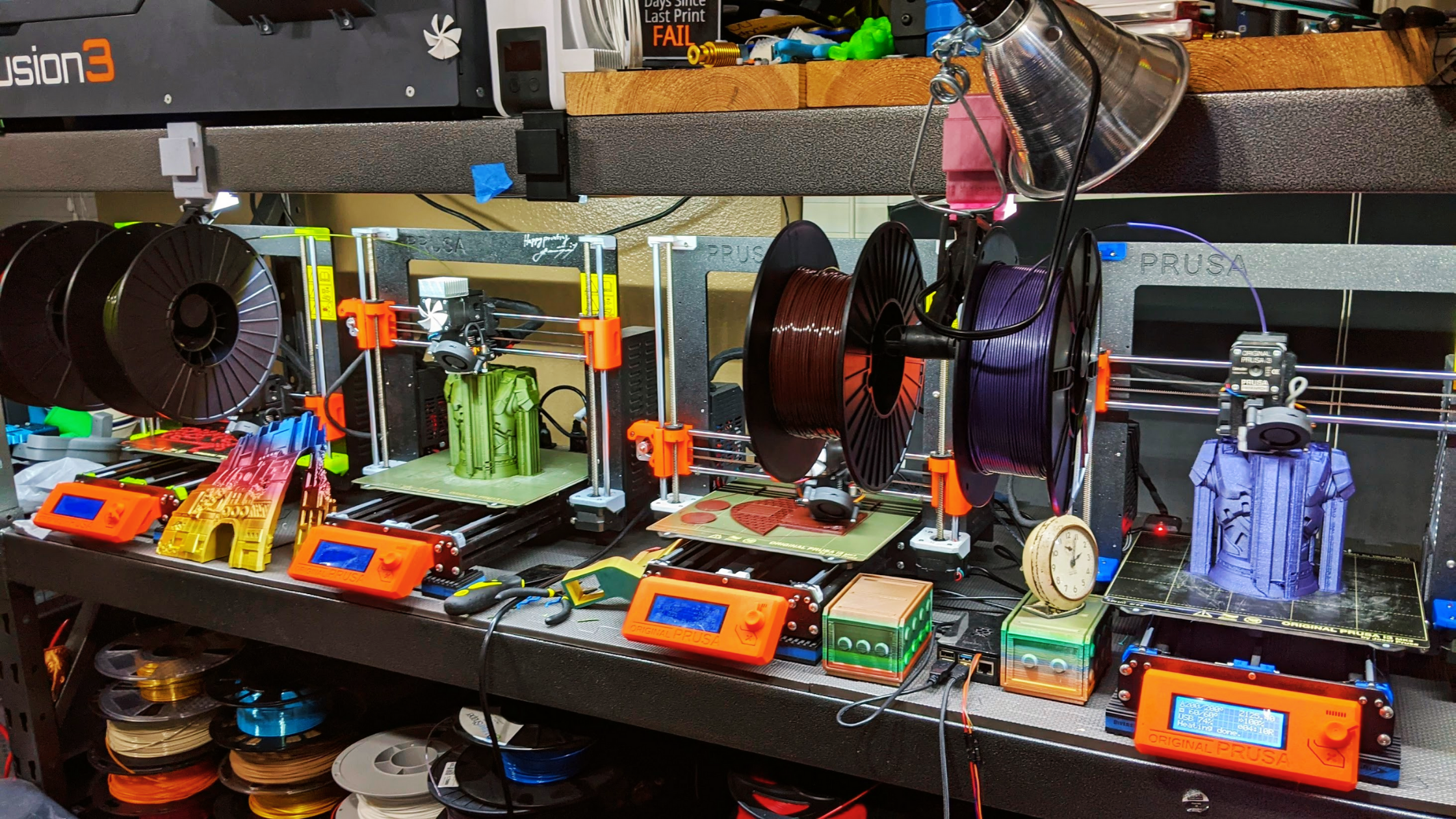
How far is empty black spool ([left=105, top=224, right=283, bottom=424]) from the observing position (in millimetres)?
1688

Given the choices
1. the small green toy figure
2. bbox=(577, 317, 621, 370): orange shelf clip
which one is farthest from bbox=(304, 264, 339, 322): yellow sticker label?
the small green toy figure

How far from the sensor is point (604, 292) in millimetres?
2012

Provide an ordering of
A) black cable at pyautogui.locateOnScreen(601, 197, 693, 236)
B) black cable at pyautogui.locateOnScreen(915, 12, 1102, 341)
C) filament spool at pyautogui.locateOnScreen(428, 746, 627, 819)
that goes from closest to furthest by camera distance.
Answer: black cable at pyautogui.locateOnScreen(915, 12, 1102, 341) < filament spool at pyautogui.locateOnScreen(428, 746, 627, 819) < black cable at pyautogui.locateOnScreen(601, 197, 693, 236)

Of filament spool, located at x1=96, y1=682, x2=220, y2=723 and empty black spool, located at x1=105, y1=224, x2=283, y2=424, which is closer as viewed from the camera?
empty black spool, located at x1=105, y1=224, x2=283, y2=424

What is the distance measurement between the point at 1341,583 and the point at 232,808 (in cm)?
234

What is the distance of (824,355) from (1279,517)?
2.48ft

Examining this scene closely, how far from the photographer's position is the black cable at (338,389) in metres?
2.30

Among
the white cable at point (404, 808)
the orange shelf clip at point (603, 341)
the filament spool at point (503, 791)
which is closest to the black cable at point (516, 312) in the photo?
the orange shelf clip at point (603, 341)

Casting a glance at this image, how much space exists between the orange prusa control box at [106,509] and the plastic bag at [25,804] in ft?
1.96

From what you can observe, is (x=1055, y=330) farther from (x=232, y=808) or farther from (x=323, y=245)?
(x=232, y=808)

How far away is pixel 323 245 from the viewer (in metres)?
2.35

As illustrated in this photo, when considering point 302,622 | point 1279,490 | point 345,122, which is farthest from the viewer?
point 302,622

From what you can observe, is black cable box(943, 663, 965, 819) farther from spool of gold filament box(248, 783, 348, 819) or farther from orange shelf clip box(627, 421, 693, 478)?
spool of gold filament box(248, 783, 348, 819)

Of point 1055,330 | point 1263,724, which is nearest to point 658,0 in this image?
point 1055,330
